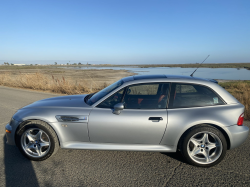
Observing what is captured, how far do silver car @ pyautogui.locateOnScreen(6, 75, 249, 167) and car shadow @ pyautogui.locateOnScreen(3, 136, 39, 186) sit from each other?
0.20 metres

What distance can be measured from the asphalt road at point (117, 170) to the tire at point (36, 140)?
0.15m

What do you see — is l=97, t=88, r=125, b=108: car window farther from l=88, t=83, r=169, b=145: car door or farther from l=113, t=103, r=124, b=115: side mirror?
l=113, t=103, r=124, b=115: side mirror

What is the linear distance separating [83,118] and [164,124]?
4.57 feet

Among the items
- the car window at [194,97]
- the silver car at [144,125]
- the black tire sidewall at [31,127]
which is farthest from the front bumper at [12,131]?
the car window at [194,97]

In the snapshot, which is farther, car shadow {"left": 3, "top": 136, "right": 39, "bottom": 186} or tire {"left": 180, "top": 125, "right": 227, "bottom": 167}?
tire {"left": 180, "top": 125, "right": 227, "bottom": 167}

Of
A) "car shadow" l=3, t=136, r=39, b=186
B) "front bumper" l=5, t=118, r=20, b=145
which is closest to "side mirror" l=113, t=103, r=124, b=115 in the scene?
"car shadow" l=3, t=136, r=39, b=186

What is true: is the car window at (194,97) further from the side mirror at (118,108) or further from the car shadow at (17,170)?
the car shadow at (17,170)

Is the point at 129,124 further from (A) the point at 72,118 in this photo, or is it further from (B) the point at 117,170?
(A) the point at 72,118

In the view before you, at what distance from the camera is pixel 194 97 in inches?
130

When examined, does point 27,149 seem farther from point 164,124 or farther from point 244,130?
point 244,130

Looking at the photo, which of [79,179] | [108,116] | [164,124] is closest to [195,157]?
[164,124]

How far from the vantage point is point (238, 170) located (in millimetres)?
2973

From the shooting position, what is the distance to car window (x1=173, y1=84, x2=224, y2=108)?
126 inches

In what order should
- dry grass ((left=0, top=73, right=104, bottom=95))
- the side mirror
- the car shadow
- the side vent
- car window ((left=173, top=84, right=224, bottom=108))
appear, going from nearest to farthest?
the car shadow → the side mirror → the side vent → car window ((left=173, top=84, right=224, bottom=108)) → dry grass ((left=0, top=73, right=104, bottom=95))
